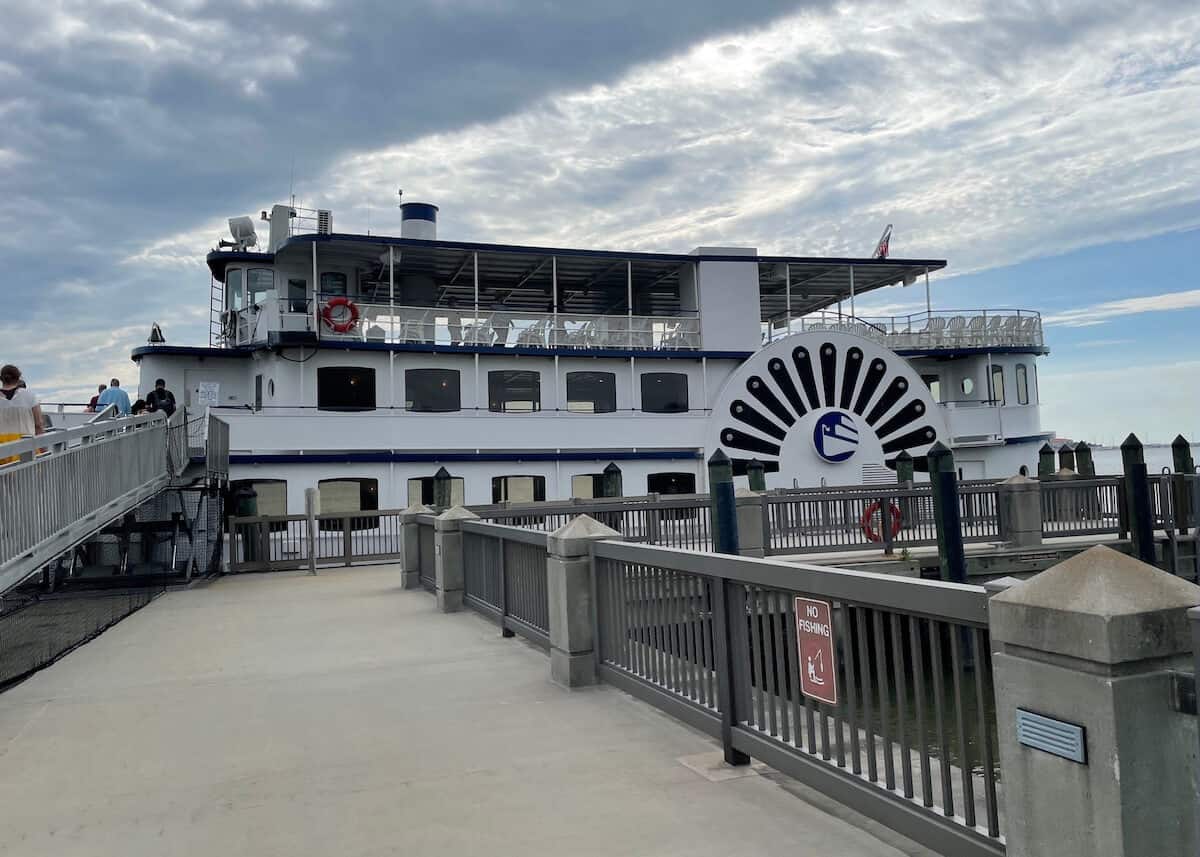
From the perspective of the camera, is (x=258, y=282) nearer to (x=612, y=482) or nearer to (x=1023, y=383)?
(x=612, y=482)

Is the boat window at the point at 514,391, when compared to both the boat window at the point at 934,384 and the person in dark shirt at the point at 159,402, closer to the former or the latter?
the person in dark shirt at the point at 159,402

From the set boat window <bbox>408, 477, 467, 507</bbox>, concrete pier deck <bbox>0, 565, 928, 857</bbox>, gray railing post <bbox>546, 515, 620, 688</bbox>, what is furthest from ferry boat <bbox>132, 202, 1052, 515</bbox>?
gray railing post <bbox>546, 515, 620, 688</bbox>

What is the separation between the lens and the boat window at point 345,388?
22125mm

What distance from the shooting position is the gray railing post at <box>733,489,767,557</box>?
1459 centimetres

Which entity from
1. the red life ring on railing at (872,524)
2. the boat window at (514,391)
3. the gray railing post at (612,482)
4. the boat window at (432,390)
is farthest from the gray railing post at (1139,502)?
the boat window at (432,390)

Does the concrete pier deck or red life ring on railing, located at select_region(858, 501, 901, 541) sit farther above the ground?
red life ring on railing, located at select_region(858, 501, 901, 541)

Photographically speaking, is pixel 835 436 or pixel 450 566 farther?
pixel 835 436

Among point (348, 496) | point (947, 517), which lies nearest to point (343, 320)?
point (348, 496)

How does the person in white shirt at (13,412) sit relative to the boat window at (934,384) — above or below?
below

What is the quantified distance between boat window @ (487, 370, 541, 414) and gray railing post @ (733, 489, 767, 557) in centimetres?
1041

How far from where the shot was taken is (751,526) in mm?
14664

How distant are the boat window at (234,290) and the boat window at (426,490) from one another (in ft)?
24.8

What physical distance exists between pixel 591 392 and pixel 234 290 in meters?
10.2

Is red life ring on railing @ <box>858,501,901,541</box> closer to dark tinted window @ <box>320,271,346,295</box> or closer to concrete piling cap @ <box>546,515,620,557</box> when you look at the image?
concrete piling cap @ <box>546,515,620,557</box>
